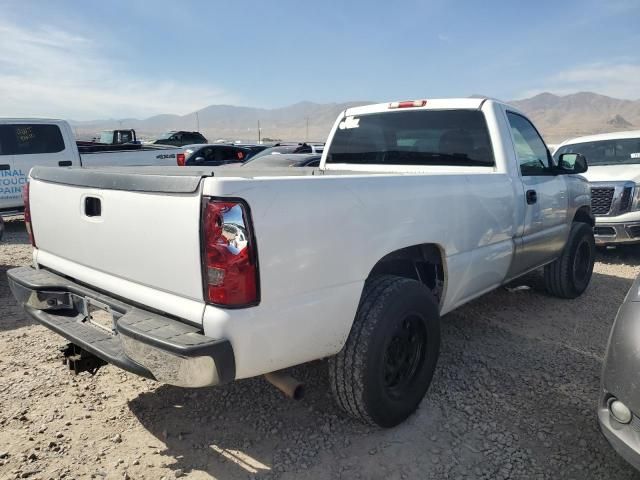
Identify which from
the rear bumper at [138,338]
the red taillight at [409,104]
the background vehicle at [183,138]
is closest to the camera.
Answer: the rear bumper at [138,338]

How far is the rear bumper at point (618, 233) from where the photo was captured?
6.84 meters

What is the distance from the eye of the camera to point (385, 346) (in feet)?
8.36

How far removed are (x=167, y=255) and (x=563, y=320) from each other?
3.88 metres

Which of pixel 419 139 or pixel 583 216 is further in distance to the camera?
pixel 583 216

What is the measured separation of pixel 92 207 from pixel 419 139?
2.55 meters

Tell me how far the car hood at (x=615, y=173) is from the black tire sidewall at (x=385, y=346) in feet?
18.8

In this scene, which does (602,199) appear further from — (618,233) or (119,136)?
(119,136)

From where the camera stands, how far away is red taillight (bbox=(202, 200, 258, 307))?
193 cm

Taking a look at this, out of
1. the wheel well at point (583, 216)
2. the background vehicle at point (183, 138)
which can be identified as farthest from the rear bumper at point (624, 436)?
the background vehicle at point (183, 138)

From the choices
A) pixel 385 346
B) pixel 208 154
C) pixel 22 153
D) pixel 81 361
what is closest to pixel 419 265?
pixel 385 346

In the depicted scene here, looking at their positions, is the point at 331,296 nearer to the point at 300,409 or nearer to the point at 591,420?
the point at 300,409

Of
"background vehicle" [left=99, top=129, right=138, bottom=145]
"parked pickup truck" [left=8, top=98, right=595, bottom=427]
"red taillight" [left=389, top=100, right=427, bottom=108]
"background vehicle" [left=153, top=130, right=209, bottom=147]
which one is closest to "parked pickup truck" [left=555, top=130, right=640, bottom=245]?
"parked pickup truck" [left=8, top=98, right=595, bottom=427]

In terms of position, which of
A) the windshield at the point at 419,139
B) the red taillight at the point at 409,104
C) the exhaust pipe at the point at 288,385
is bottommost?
the exhaust pipe at the point at 288,385

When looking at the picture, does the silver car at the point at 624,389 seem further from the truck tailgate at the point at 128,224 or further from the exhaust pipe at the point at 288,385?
the truck tailgate at the point at 128,224
